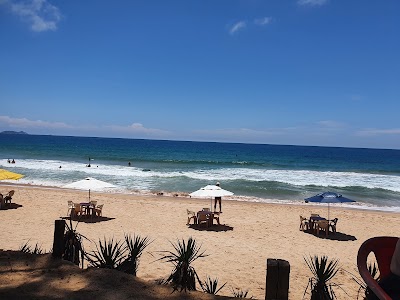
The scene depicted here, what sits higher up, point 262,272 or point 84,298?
point 84,298

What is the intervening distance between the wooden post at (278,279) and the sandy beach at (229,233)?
3043 millimetres

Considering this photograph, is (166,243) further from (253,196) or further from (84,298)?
(253,196)

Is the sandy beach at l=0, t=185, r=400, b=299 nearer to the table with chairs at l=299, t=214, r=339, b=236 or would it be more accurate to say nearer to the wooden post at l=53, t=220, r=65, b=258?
the table with chairs at l=299, t=214, r=339, b=236

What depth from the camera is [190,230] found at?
1204 centimetres

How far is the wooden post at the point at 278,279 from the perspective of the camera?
356 cm

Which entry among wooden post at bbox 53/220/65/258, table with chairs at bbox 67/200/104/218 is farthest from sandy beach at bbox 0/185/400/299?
wooden post at bbox 53/220/65/258

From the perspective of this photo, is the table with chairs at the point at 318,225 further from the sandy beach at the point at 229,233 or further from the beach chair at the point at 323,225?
the sandy beach at the point at 229,233

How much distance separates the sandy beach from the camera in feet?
25.2

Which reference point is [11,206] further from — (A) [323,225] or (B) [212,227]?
(A) [323,225]

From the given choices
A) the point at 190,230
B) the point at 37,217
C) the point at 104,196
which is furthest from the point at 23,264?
the point at 104,196

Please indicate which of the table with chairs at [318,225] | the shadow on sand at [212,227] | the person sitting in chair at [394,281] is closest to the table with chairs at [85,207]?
the shadow on sand at [212,227]

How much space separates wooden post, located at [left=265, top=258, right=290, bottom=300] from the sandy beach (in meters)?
3.04

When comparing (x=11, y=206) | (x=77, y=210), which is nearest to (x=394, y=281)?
(x=77, y=210)

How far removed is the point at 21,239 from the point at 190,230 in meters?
5.33
